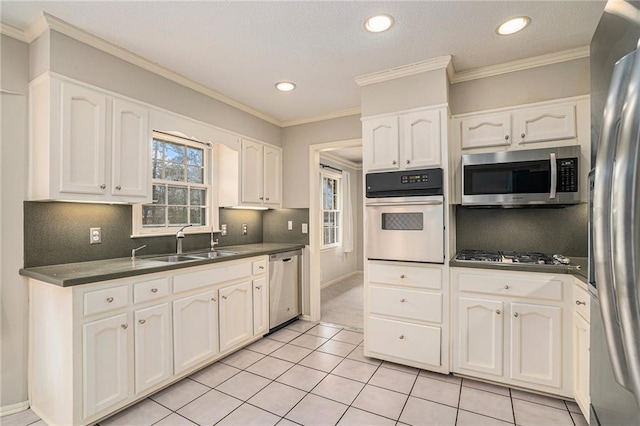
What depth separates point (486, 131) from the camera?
2580 mm

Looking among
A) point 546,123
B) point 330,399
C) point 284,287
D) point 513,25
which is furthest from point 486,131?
point 284,287

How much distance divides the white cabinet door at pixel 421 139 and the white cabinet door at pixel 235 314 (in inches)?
73.8

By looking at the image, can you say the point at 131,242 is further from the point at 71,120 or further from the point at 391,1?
the point at 391,1

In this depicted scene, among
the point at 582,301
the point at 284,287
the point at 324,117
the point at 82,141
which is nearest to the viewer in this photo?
the point at 582,301

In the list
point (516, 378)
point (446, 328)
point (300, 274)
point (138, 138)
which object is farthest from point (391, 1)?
point (300, 274)

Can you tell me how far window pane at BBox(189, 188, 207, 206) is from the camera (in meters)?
3.26

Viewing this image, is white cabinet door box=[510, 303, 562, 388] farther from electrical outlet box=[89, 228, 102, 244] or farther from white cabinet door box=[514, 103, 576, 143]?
electrical outlet box=[89, 228, 102, 244]

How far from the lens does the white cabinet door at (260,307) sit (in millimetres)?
3098

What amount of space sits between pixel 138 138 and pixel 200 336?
1.64 metres

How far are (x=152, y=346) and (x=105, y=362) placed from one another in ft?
0.98

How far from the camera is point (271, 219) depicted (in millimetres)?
4117

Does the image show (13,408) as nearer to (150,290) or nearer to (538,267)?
(150,290)

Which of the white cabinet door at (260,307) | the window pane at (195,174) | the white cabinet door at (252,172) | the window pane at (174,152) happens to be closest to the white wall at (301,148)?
the white cabinet door at (252,172)

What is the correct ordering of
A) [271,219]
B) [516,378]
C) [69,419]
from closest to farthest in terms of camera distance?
[69,419] → [516,378] → [271,219]
